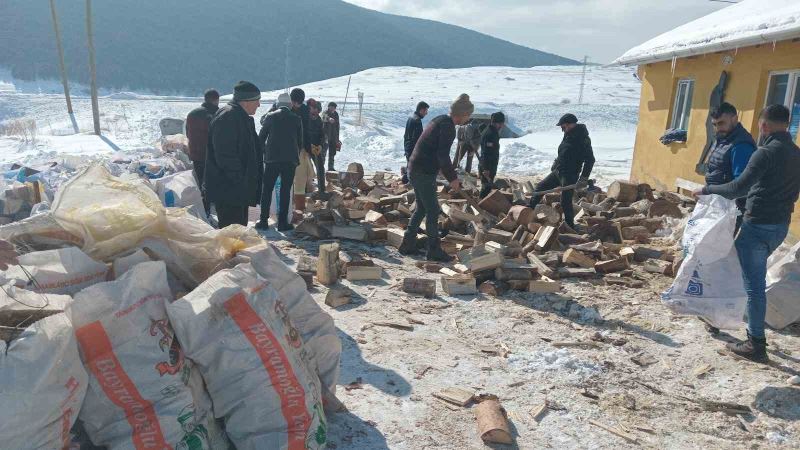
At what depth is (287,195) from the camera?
7633mm

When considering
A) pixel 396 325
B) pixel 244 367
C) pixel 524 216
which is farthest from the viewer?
pixel 524 216

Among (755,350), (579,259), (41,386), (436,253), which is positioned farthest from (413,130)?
(41,386)

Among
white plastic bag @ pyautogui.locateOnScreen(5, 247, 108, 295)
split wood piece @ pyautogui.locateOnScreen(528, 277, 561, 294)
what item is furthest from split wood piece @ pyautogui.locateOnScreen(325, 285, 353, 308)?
white plastic bag @ pyautogui.locateOnScreen(5, 247, 108, 295)

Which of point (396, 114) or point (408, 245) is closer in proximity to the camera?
point (408, 245)

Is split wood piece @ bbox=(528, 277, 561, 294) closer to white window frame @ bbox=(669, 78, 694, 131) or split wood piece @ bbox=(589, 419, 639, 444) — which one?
split wood piece @ bbox=(589, 419, 639, 444)

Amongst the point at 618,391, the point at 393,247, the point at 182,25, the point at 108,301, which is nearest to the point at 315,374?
the point at 108,301

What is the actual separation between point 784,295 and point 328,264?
4190mm

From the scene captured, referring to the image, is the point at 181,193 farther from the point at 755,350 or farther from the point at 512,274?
the point at 755,350

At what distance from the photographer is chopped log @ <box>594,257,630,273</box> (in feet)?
21.1

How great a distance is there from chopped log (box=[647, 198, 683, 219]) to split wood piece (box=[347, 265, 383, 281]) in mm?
5359

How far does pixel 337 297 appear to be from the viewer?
5117 millimetres

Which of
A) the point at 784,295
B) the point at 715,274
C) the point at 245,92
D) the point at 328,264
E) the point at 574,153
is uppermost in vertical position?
the point at 245,92

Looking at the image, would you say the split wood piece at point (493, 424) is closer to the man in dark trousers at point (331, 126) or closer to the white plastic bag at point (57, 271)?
the white plastic bag at point (57, 271)

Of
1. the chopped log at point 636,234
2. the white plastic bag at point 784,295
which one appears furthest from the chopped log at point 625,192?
the white plastic bag at point 784,295
